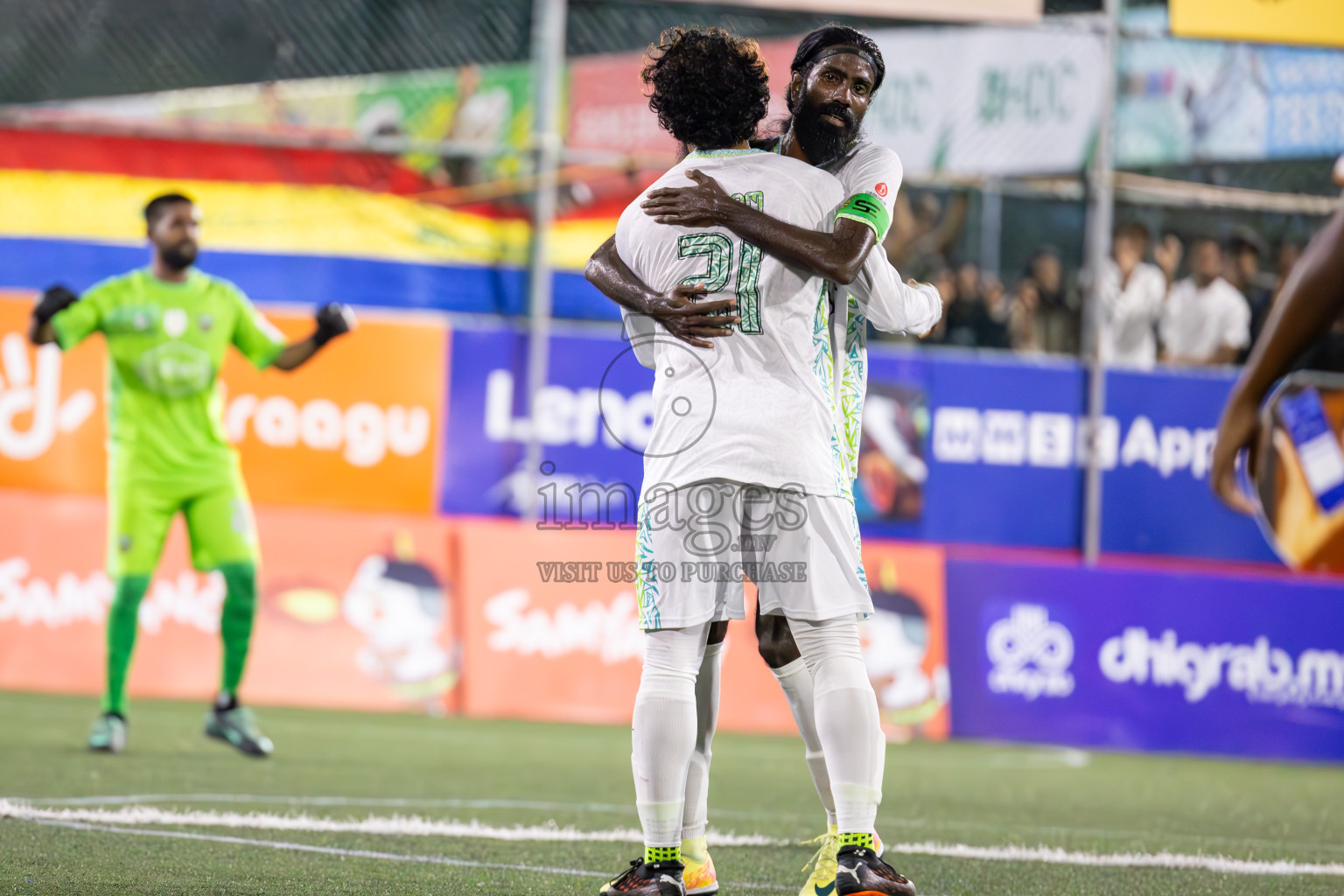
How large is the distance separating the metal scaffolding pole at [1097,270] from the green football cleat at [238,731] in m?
6.37

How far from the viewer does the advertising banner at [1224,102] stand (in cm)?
1107

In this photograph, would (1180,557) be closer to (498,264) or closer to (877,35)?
(877,35)

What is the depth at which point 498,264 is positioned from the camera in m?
10.8

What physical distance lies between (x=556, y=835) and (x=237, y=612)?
2627 mm

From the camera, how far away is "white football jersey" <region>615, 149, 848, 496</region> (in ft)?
11.1

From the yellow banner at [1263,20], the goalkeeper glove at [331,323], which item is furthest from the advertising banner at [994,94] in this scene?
the goalkeeper glove at [331,323]

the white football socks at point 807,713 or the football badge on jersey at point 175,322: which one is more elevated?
the football badge on jersey at point 175,322

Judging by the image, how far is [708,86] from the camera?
11.5 feet

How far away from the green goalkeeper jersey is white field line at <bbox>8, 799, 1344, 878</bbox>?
2322 millimetres

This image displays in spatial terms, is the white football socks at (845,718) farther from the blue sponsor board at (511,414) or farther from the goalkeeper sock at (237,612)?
the blue sponsor board at (511,414)

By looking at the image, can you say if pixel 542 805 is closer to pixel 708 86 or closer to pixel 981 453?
pixel 708 86

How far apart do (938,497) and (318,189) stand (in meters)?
4.78

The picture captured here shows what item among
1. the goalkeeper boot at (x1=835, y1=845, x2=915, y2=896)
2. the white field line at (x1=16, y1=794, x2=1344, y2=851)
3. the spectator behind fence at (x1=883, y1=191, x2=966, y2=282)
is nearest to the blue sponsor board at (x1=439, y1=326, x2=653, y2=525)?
the spectator behind fence at (x1=883, y1=191, x2=966, y2=282)

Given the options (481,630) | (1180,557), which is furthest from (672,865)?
(1180,557)
